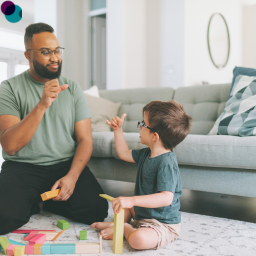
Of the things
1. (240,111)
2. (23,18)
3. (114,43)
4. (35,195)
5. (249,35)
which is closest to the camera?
(35,195)

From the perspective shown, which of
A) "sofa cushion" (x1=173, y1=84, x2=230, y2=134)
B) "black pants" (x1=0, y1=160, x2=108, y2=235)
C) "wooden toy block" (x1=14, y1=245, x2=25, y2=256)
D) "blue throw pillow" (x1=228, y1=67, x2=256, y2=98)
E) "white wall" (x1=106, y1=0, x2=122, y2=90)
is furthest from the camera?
"white wall" (x1=106, y1=0, x2=122, y2=90)

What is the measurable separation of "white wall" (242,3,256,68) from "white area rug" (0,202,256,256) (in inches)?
198

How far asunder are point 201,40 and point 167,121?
138 inches

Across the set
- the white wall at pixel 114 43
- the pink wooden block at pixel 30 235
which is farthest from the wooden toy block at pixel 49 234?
the white wall at pixel 114 43

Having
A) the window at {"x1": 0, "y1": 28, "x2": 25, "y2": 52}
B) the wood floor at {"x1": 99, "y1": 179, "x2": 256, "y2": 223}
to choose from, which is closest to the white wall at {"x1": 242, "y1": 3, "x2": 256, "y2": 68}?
the wood floor at {"x1": 99, "y1": 179, "x2": 256, "y2": 223}

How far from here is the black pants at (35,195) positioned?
1352mm

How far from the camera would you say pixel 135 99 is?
266 centimetres

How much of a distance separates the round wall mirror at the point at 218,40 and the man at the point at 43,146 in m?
3.55

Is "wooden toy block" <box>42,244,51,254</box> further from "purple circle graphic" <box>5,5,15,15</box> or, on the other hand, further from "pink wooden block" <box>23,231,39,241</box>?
"purple circle graphic" <box>5,5,15,15</box>

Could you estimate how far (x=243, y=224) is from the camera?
154cm

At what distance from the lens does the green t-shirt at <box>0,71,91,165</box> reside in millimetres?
1532

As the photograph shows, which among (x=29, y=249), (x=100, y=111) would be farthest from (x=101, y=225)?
(x=100, y=111)

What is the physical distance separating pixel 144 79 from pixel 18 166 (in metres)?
3.20

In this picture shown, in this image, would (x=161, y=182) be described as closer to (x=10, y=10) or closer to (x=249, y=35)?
(x=10, y=10)
